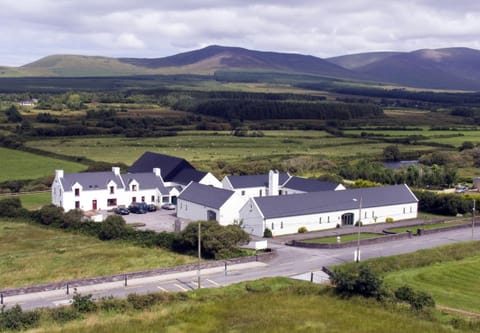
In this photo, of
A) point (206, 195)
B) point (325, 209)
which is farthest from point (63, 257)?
point (325, 209)

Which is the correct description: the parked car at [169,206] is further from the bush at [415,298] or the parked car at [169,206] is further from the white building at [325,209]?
the bush at [415,298]

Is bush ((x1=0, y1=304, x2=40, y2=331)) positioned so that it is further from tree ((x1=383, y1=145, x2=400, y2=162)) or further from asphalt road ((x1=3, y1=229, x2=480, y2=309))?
tree ((x1=383, y1=145, x2=400, y2=162))

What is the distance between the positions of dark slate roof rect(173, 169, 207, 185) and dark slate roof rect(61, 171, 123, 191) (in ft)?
20.3

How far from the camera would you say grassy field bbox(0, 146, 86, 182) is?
73.9 metres

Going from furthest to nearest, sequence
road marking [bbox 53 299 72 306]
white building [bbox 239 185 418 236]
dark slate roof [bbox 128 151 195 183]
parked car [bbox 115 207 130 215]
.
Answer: dark slate roof [bbox 128 151 195 183], parked car [bbox 115 207 130 215], white building [bbox 239 185 418 236], road marking [bbox 53 299 72 306]

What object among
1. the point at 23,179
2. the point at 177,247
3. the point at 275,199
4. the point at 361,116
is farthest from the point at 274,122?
the point at 177,247

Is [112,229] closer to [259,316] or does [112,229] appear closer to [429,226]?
[259,316]

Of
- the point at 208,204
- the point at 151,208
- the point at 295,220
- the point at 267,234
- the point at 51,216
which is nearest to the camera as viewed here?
the point at 267,234

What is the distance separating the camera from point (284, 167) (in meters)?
79.4

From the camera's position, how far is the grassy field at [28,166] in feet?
243

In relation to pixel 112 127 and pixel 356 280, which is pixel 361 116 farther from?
pixel 356 280

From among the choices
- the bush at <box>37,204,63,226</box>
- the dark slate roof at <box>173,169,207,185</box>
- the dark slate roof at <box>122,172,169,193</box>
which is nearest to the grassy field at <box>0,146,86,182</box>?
the dark slate roof at <box>122,172,169,193</box>

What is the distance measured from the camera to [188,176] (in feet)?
203

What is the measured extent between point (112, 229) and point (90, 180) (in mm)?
13055
